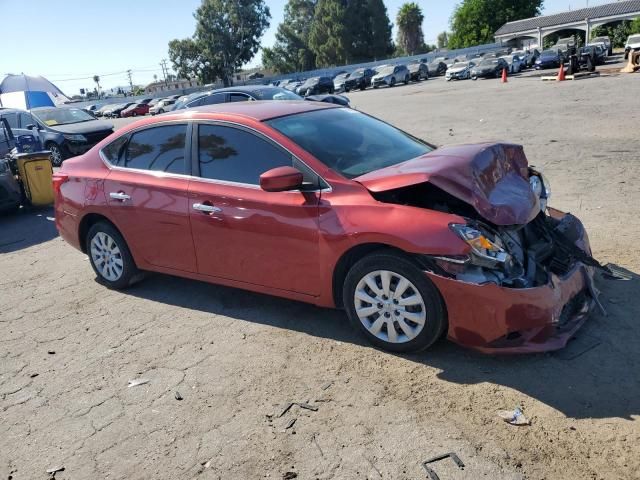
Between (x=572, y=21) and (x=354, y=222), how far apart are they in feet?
229

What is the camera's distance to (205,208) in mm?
4570

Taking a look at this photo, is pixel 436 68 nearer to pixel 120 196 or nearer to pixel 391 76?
pixel 391 76

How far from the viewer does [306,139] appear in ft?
14.3

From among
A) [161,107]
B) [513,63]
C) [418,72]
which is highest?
[418,72]

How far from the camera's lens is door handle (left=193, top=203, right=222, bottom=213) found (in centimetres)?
451

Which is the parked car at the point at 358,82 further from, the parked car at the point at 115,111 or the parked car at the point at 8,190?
the parked car at the point at 8,190

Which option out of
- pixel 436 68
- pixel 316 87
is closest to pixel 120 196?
pixel 316 87

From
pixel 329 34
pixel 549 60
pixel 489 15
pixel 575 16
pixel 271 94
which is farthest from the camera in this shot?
pixel 329 34

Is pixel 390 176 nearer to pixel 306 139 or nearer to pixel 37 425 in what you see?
pixel 306 139

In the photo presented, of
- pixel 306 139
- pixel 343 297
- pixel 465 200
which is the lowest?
pixel 343 297

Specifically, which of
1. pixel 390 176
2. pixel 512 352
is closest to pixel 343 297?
pixel 390 176

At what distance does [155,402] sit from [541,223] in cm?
303

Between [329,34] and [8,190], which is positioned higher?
[329,34]

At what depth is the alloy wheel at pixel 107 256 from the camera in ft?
18.1
